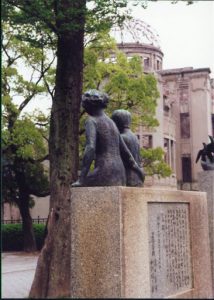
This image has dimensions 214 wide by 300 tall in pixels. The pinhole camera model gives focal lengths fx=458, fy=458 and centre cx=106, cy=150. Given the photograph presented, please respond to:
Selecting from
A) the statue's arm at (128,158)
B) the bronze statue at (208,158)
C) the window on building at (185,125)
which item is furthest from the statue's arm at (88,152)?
the window on building at (185,125)

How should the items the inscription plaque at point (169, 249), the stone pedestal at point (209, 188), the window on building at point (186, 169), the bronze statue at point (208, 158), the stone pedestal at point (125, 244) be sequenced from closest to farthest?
the stone pedestal at point (125, 244)
the inscription plaque at point (169, 249)
the stone pedestal at point (209, 188)
the bronze statue at point (208, 158)
the window on building at point (186, 169)

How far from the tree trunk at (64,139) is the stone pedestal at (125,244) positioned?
2.49 m

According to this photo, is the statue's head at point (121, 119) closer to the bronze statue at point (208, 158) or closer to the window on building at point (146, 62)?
→ the bronze statue at point (208, 158)

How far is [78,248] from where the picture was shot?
21.5 feet

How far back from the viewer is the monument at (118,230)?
6.18 m

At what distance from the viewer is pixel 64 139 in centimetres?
976

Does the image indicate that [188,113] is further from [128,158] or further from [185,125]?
[128,158]

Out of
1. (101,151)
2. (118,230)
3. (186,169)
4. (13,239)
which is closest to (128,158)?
(101,151)

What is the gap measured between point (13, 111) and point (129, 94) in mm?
5428

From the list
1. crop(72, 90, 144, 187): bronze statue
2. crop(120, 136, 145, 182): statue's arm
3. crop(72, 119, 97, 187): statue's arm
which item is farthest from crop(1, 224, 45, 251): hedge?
crop(72, 119, 97, 187): statue's arm

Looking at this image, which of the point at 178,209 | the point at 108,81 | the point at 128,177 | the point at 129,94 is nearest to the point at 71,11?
the point at 128,177

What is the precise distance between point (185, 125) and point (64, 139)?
1248 inches

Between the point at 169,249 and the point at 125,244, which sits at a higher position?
the point at 125,244

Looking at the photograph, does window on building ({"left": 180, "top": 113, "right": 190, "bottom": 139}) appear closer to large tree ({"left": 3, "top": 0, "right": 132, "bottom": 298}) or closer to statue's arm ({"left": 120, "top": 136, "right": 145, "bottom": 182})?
large tree ({"left": 3, "top": 0, "right": 132, "bottom": 298})
